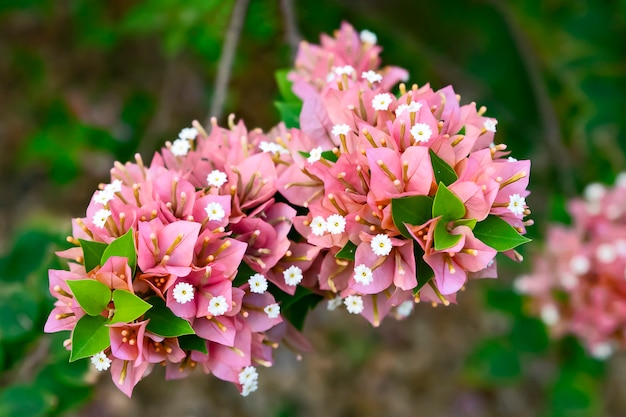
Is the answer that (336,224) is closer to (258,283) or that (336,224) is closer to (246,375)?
(258,283)

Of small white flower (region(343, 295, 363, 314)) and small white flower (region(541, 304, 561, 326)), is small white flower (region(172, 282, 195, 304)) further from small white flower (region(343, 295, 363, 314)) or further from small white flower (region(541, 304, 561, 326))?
small white flower (region(541, 304, 561, 326))

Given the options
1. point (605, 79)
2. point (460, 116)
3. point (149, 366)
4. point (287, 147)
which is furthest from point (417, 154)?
point (605, 79)

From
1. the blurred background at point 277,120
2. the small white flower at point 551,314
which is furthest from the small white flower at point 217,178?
the small white flower at point 551,314

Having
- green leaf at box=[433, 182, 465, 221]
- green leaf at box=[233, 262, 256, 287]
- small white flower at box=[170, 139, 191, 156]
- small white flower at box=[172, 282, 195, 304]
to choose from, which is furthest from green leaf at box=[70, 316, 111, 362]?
green leaf at box=[433, 182, 465, 221]

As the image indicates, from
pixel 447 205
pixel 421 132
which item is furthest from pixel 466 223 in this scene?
pixel 421 132

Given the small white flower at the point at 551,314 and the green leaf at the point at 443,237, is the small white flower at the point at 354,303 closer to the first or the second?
the green leaf at the point at 443,237

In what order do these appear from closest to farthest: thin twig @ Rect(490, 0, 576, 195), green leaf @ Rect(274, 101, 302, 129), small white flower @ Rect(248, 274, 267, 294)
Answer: small white flower @ Rect(248, 274, 267, 294) → green leaf @ Rect(274, 101, 302, 129) → thin twig @ Rect(490, 0, 576, 195)
